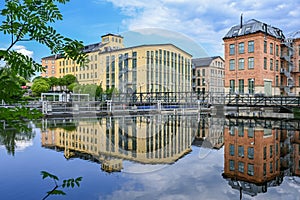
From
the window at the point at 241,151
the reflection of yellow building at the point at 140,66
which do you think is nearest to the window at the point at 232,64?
the window at the point at 241,151

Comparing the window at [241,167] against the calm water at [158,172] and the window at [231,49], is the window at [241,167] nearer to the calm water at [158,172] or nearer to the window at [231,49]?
the calm water at [158,172]

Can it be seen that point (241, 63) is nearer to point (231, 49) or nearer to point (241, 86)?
point (231, 49)

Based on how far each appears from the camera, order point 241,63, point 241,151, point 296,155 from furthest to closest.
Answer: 1. point 241,63
2. point 241,151
3. point 296,155

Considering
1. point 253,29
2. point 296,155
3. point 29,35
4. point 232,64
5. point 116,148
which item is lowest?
point 296,155

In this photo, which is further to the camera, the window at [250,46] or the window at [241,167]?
the window at [250,46]

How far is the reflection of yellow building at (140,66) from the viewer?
12.9 feet

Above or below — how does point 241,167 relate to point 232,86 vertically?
below

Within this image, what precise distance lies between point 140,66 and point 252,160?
10.8ft

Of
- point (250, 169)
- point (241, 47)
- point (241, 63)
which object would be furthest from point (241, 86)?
point (250, 169)

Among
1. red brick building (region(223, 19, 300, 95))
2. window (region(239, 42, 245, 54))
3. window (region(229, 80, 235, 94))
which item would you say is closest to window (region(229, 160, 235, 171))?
red brick building (region(223, 19, 300, 95))

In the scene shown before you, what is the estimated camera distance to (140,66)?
4.29 metres

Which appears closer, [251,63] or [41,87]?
[251,63]

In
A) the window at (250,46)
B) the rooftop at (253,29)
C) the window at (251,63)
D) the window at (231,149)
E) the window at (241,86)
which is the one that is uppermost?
the rooftop at (253,29)

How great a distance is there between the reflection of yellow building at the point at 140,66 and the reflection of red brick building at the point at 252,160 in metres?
1.87
